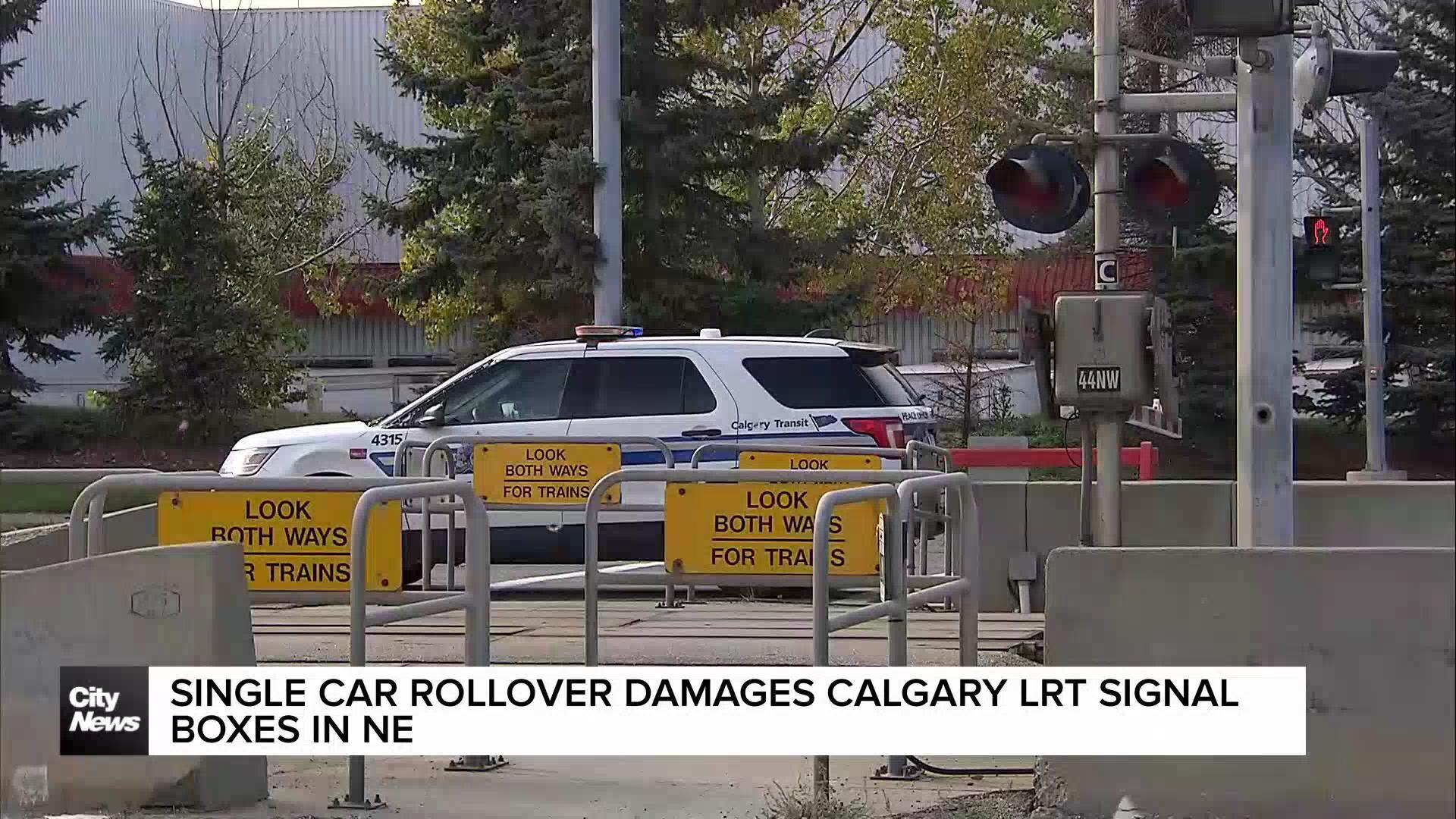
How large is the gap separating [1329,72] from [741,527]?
139 inches

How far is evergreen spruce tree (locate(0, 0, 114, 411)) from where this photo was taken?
2783 cm

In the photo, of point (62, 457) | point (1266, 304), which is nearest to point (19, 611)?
point (1266, 304)

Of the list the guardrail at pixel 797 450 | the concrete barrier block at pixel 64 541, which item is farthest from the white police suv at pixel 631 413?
the concrete barrier block at pixel 64 541

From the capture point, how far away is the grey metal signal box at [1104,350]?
30.2ft

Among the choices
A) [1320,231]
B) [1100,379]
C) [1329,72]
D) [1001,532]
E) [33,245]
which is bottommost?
[1001,532]

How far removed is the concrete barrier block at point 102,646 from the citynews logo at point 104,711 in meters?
0.03

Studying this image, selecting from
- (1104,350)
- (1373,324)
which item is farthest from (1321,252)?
(1373,324)

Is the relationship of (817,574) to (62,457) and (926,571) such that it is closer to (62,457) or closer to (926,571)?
(926,571)

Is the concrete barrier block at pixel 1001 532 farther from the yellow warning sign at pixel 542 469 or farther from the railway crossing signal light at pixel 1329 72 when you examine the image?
the railway crossing signal light at pixel 1329 72

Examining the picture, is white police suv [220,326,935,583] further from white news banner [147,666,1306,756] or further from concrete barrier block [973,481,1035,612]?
white news banner [147,666,1306,756]

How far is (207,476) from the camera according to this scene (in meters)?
7.83

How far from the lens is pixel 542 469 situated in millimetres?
12430

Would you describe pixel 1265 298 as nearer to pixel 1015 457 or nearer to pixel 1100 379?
pixel 1100 379

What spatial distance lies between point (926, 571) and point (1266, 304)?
4.97 metres
